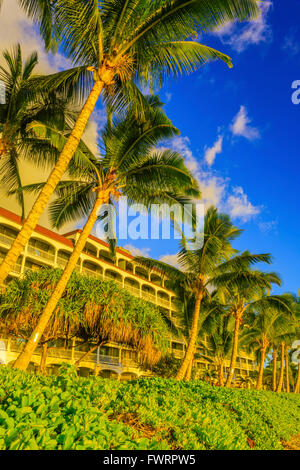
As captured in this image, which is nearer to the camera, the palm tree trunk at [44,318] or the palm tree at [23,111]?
the palm tree trunk at [44,318]

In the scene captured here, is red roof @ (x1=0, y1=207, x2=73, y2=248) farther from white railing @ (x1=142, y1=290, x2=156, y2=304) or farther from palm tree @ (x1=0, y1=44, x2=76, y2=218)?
palm tree @ (x1=0, y1=44, x2=76, y2=218)

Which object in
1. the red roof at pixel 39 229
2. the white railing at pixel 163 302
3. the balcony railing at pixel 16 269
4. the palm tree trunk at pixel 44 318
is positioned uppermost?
the red roof at pixel 39 229

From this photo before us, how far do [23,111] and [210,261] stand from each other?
33.1 ft

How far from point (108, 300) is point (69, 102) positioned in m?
8.06

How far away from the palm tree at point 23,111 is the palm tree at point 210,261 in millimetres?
8132

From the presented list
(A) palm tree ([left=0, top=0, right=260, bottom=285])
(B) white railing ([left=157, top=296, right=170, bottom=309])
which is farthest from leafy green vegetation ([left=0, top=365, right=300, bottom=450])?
(B) white railing ([left=157, top=296, right=170, bottom=309])

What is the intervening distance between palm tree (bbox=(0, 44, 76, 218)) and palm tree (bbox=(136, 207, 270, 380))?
813 centimetres

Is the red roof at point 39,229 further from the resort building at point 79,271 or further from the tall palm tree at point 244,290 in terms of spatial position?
the tall palm tree at point 244,290

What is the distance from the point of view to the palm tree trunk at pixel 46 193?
6.82 metres

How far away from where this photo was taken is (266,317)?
29.9 m

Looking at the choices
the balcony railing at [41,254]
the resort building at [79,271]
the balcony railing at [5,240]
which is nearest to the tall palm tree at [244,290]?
the resort building at [79,271]

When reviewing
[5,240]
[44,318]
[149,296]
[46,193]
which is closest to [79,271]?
[5,240]
